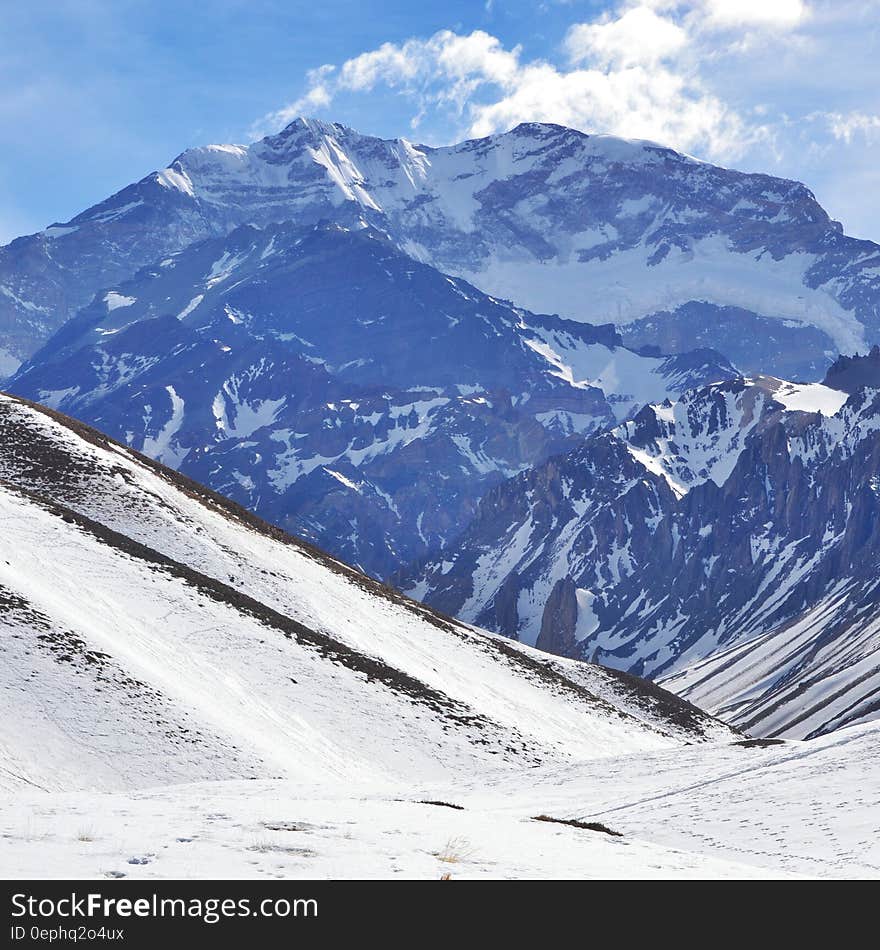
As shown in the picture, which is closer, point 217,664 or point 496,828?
point 496,828

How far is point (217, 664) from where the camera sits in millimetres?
53312

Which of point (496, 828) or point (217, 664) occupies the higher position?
point (496, 828)

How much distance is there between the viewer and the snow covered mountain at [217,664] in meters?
42.8

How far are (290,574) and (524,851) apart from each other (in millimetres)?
53377

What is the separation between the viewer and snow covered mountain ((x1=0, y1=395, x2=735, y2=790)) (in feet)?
141

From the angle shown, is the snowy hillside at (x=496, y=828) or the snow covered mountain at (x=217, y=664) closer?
the snowy hillside at (x=496, y=828)

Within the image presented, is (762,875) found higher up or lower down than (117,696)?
higher up

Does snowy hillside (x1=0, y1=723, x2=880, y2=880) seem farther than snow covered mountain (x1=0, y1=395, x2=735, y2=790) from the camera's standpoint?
No

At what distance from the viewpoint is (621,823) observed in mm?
31703
